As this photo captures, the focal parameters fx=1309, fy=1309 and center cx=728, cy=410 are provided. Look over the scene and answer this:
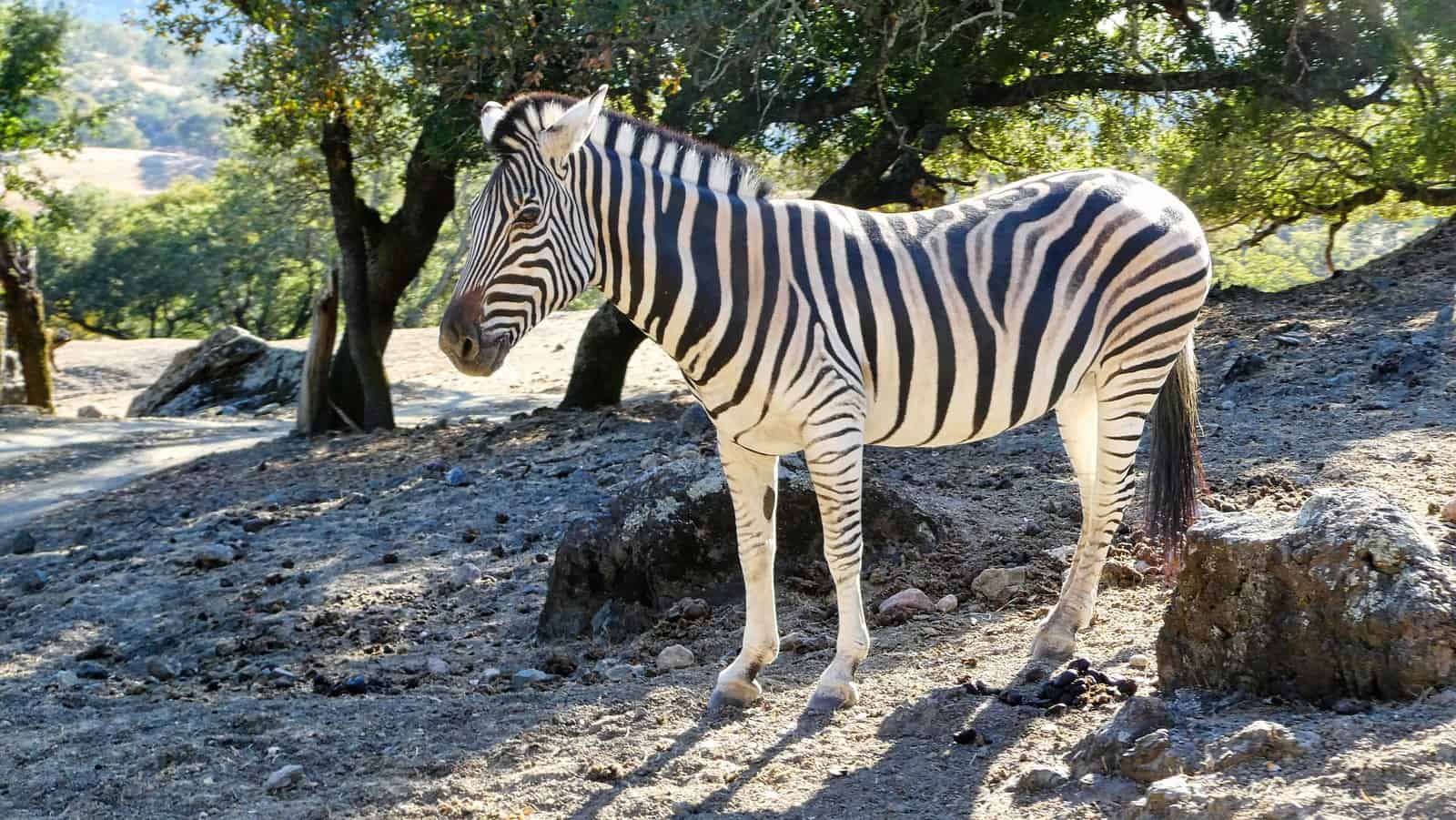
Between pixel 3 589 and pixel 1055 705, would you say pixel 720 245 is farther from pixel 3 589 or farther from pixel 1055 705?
pixel 3 589

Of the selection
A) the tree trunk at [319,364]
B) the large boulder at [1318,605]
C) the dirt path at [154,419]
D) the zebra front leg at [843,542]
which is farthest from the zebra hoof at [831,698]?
the tree trunk at [319,364]

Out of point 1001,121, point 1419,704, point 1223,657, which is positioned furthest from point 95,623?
point 1001,121

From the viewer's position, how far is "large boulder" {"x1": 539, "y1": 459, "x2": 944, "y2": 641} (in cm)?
662

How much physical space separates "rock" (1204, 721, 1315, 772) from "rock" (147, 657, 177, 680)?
4979 millimetres

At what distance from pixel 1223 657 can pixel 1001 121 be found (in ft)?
36.3

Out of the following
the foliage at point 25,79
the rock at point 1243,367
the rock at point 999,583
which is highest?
the foliage at point 25,79

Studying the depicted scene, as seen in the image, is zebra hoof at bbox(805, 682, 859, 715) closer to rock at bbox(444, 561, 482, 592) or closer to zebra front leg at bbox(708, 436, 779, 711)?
zebra front leg at bbox(708, 436, 779, 711)

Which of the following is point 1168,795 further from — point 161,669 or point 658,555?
point 161,669

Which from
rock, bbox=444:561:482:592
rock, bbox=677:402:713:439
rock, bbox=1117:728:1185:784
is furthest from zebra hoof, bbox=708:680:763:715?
rock, bbox=677:402:713:439

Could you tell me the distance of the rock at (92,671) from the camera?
21.5 ft

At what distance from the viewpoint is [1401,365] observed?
9.36 m

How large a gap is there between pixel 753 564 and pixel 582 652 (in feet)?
4.47

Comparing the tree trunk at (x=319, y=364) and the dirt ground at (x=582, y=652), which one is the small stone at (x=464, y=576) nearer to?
the dirt ground at (x=582, y=652)

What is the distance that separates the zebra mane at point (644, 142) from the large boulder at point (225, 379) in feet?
57.1
